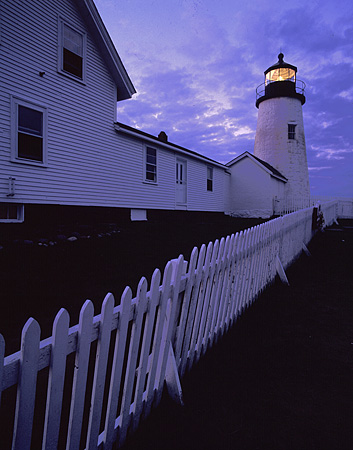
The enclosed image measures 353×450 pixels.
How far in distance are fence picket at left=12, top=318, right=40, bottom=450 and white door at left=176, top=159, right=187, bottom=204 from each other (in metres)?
15.6

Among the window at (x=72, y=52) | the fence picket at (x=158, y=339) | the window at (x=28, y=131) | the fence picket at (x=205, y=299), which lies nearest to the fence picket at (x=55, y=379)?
the fence picket at (x=158, y=339)

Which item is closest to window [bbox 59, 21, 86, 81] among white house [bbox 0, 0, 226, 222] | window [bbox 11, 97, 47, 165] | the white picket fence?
white house [bbox 0, 0, 226, 222]

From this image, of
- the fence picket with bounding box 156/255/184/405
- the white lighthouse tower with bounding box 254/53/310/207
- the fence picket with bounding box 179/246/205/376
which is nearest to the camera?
the fence picket with bounding box 156/255/184/405

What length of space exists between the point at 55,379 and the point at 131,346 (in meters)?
0.59

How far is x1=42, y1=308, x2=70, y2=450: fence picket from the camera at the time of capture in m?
1.17

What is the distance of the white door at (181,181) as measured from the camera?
54.9ft

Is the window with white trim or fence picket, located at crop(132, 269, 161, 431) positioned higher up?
the window with white trim

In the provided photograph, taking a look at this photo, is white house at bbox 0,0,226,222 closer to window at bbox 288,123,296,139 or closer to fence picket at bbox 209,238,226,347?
fence picket at bbox 209,238,226,347

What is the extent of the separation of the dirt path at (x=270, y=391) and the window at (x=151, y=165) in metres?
11.5

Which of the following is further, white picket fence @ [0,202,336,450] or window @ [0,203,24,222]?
window @ [0,203,24,222]

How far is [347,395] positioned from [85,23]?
1400 centimetres

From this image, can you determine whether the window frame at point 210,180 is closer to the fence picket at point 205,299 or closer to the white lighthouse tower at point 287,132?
the white lighthouse tower at point 287,132

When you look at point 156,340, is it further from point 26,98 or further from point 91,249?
point 26,98

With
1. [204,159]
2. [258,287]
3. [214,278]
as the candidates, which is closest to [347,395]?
[214,278]
